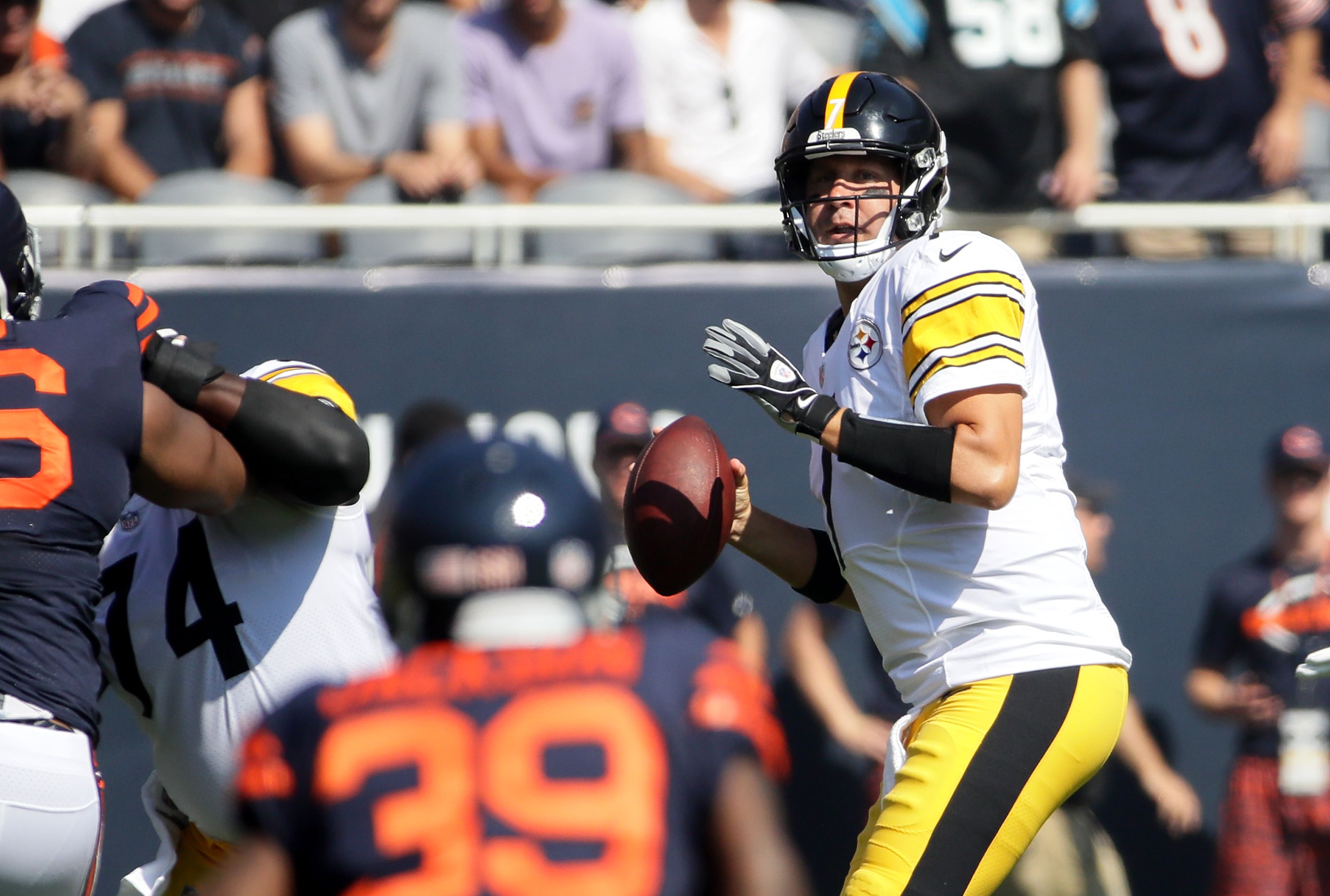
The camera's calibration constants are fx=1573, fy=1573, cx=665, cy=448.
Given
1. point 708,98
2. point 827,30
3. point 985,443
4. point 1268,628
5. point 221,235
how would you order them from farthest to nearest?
point 827,30 → point 708,98 → point 221,235 → point 1268,628 → point 985,443

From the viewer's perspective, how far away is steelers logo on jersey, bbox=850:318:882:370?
305 centimetres

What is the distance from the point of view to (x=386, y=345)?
562 centimetres

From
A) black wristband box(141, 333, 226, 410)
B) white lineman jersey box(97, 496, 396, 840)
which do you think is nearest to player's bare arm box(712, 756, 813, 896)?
white lineman jersey box(97, 496, 396, 840)

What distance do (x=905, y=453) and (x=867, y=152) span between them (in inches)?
28.7

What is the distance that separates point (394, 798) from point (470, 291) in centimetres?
400

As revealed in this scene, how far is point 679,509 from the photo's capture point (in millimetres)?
3008

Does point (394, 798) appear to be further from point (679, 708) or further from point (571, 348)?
point (571, 348)

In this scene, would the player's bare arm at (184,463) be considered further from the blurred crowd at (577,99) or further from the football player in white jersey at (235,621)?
the blurred crowd at (577,99)

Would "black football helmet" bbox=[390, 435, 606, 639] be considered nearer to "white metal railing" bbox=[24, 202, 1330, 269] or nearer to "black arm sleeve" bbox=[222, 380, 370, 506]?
"black arm sleeve" bbox=[222, 380, 370, 506]

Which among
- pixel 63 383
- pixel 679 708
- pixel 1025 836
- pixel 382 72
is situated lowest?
pixel 1025 836

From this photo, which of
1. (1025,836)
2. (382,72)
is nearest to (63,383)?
(1025,836)

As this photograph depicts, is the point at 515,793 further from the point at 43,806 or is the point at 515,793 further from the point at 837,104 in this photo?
the point at 837,104

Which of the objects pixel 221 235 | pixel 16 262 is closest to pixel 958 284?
pixel 16 262

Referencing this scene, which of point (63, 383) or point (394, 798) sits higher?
point (63, 383)
